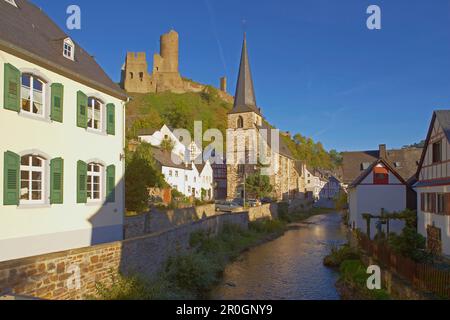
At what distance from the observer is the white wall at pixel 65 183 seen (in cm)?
1151

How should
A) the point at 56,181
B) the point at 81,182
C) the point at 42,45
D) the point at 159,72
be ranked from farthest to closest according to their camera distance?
1. the point at 159,72
2. the point at 81,182
3. the point at 42,45
4. the point at 56,181

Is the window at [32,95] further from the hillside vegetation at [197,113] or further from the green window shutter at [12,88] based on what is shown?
the hillside vegetation at [197,113]

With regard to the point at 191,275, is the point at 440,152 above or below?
above

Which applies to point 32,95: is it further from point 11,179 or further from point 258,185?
point 258,185

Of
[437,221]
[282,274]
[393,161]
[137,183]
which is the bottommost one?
[282,274]

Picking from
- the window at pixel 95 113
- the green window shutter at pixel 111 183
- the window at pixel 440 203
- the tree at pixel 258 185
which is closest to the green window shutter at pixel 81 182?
the green window shutter at pixel 111 183

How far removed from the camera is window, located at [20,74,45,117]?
40.4 feet

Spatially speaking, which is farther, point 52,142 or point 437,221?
point 437,221

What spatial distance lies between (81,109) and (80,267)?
278 inches

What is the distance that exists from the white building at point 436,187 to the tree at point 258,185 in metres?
31.1

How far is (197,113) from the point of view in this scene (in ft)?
319

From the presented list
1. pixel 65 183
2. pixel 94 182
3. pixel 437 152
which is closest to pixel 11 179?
pixel 65 183
